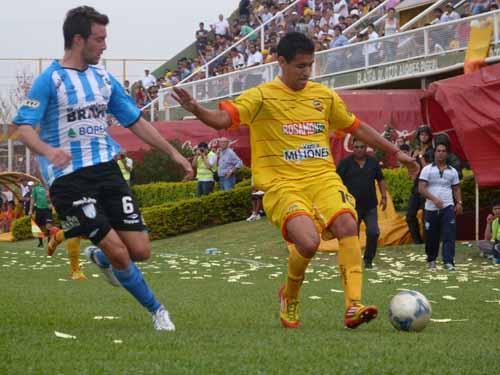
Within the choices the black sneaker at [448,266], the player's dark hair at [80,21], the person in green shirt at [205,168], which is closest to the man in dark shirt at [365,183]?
the black sneaker at [448,266]

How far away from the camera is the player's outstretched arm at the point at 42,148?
24.5 feet

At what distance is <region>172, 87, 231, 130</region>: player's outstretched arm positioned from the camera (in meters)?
7.71

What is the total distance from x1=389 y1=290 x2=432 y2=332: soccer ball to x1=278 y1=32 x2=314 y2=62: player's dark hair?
6.42ft

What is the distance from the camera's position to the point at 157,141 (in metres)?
8.45

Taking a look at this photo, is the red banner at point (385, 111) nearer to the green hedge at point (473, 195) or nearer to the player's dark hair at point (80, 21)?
the green hedge at point (473, 195)

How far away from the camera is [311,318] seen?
941cm

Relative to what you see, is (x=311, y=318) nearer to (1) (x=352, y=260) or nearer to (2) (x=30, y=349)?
(1) (x=352, y=260)

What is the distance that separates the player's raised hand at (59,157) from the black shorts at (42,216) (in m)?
21.7

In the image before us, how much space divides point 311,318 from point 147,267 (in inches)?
368

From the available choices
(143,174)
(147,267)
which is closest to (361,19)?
(143,174)

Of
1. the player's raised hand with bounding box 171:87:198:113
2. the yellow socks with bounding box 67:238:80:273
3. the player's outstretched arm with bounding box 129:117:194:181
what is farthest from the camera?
the yellow socks with bounding box 67:238:80:273

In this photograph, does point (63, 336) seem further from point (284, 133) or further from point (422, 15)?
point (422, 15)

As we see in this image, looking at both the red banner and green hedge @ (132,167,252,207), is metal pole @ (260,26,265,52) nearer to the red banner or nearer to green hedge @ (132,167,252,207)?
green hedge @ (132,167,252,207)

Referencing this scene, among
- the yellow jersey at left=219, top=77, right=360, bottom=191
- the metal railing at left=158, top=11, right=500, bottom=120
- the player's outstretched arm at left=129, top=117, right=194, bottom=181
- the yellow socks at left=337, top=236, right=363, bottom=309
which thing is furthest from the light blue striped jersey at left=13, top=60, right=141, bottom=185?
the metal railing at left=158, top=11, right=500, bottom=120
